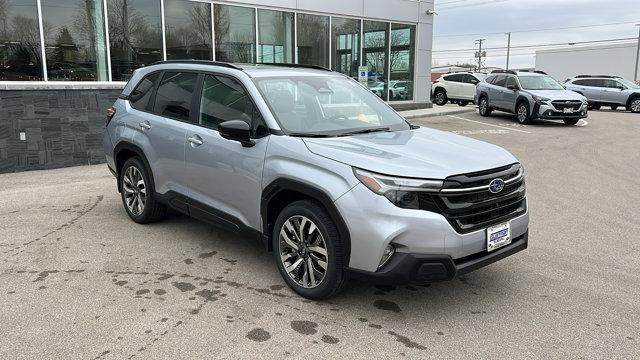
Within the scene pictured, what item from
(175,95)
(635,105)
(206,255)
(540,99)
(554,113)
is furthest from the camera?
(635,105)

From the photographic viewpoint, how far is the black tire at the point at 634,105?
75.5 ft

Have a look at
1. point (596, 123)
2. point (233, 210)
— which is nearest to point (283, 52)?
point (596, 123)

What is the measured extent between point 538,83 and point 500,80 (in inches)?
56.8

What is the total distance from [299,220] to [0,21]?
1021cm

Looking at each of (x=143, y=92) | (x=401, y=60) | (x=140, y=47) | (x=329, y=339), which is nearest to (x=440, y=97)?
(x=401, y=60)

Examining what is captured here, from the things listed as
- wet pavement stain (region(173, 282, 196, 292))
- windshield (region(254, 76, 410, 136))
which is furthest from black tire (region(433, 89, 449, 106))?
wet pavement stain (region(173, 282, 196, 292))

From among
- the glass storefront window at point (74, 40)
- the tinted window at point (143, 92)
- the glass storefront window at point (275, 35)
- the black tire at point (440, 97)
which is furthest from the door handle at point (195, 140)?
the black tire at point (440, 97)

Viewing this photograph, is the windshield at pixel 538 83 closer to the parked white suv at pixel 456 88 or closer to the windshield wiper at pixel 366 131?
the parked white suv at pixel 456 88

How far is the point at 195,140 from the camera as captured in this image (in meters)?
4.79

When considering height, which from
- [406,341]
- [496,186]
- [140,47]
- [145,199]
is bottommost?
[406,341]

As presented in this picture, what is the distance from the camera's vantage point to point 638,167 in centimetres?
980

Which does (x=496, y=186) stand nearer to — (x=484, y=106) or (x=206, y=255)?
(x=206, y=255)

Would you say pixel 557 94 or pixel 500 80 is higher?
pixel 500 80

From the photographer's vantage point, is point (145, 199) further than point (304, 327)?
Yes
